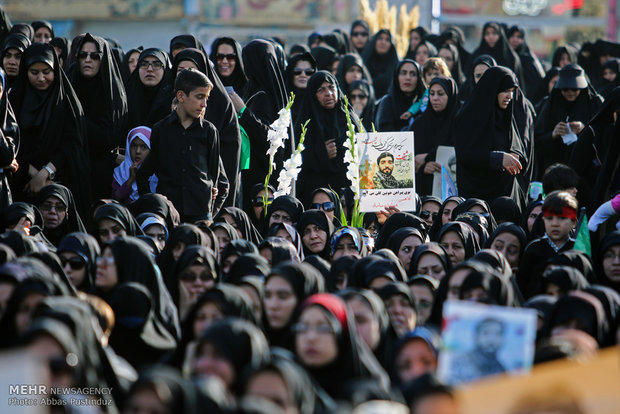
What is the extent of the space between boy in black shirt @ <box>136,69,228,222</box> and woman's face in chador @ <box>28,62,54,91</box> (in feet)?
2.81

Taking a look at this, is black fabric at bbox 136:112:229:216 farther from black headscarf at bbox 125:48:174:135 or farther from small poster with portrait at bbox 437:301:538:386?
small poster with portrait at bbox 437:301:538:386

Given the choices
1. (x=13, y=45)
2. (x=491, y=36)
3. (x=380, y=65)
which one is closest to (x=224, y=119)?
(x=13, y=45)

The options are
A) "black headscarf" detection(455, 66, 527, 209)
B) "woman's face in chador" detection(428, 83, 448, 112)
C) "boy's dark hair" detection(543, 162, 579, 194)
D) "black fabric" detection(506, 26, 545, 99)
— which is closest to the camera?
"boy's dark hair" detection(543, 162, 579, 194)

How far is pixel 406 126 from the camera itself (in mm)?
10977

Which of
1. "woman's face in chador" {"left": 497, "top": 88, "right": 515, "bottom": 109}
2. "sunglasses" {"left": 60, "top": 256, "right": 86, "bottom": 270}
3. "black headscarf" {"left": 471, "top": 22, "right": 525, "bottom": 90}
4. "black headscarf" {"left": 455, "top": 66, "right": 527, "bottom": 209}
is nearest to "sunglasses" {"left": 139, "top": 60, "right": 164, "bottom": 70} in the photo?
"black headscarf" {"left": 455, "top": 66, "right": 527, "bottom": 209}

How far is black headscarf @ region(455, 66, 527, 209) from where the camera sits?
9.72 metres

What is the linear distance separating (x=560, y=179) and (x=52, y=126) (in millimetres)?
3441

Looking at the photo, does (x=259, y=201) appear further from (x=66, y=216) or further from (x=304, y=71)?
(x=304, y=71)

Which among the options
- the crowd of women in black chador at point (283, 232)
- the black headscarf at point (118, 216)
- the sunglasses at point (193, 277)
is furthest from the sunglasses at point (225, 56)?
the sunglasses at point (193, 277)

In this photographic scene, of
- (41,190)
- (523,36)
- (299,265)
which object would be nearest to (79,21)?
(523,36)

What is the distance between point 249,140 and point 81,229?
2094 millimetres

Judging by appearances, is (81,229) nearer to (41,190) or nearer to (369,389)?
(41,190)

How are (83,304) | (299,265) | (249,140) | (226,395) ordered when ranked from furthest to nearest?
(249,140)
(299,265)
(83,304)
(226,395)

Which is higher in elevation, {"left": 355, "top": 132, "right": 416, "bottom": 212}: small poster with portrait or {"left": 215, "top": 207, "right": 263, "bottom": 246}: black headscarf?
{"left": 355, "top": 132, "right": 416, "bottom": 212}: small poster with portrait
